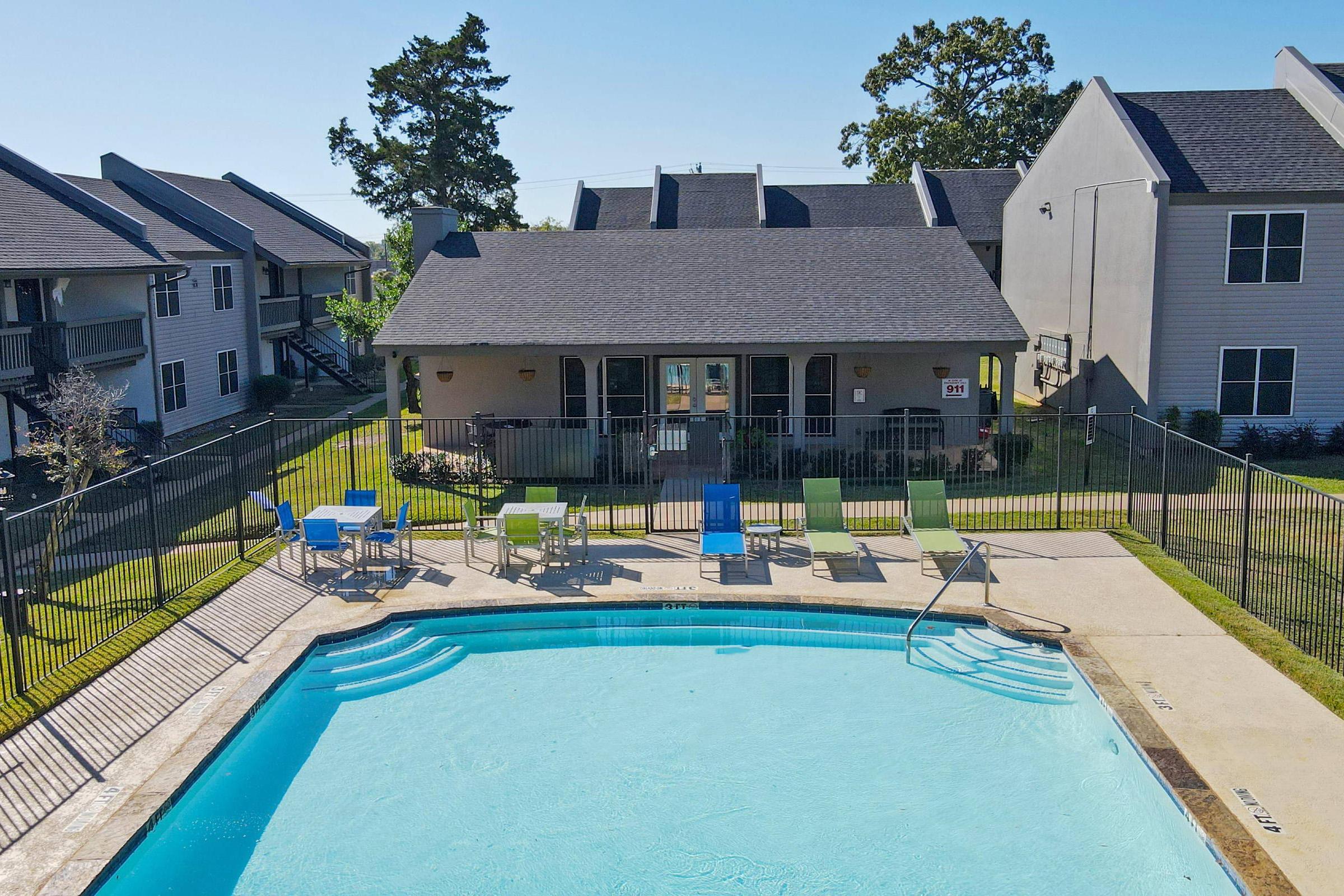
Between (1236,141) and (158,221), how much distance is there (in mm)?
28826

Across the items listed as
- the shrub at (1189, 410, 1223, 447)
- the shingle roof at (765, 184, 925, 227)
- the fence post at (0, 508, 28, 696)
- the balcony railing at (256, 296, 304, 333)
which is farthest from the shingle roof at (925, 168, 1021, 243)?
the fence post at (0, 508, 28, 696)

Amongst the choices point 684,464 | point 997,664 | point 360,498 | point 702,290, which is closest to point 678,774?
point 997,664

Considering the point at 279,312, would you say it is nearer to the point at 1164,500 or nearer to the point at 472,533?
the point at 472,533

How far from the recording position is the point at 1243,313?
2261 cm

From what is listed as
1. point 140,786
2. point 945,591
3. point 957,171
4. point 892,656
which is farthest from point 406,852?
point 957,171

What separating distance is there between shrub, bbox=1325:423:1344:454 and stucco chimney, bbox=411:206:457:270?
21.0 meters

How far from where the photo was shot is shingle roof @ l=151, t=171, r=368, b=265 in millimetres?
36062

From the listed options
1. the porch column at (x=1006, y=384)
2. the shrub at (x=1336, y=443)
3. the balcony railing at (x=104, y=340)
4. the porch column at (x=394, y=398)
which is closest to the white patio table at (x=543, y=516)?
the porch column at (x=394, y=398)

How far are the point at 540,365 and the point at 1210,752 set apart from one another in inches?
673

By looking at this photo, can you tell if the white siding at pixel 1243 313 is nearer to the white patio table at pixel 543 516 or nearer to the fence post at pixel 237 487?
the white patio table at pixel 543 516

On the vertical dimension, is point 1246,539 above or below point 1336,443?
below

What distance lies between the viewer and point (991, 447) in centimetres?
2048

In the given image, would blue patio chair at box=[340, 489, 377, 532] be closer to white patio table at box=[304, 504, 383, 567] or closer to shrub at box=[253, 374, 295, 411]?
white patio table at box=[304, 504, 383, 567]

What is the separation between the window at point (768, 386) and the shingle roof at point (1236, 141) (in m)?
9.05
